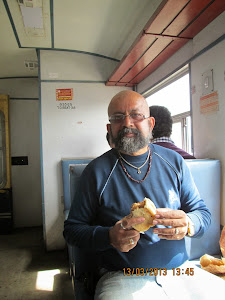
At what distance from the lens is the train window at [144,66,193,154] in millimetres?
2666

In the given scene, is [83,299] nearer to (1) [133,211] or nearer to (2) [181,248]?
(2) [181,248]

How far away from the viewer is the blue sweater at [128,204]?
50.7 inches

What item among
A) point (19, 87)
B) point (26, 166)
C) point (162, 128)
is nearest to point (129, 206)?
point (162, 128)

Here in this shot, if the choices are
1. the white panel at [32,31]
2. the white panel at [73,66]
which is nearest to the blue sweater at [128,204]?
the white panel at [32,31]

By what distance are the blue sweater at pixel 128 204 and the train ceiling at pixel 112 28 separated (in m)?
1.26

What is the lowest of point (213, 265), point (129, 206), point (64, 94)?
point (213, 265)

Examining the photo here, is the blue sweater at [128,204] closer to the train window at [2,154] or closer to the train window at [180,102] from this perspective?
the train window at [180,102]

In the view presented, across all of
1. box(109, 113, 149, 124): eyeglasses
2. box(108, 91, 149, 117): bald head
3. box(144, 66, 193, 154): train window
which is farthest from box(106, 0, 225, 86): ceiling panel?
box(109, 113, 149, 124): eyeglasses

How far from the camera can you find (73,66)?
150 inches

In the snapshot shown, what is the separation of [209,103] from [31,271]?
3.01 m

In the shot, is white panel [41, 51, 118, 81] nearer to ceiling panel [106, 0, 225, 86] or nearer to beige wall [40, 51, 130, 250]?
beige wall [40, 51, 130, 250]

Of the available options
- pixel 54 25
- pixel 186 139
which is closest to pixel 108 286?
pixel 186 139

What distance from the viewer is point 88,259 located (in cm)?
159

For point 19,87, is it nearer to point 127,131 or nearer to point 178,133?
point 178,133
